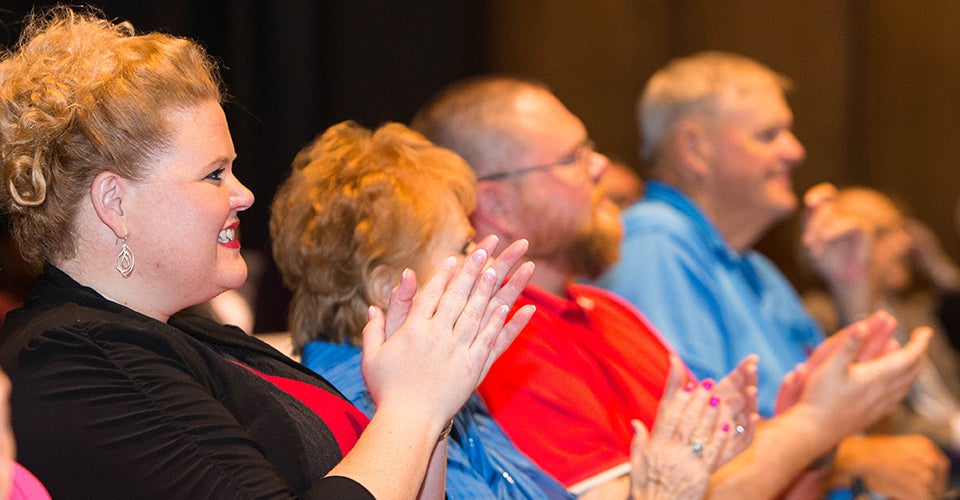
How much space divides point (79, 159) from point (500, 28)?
3.12m

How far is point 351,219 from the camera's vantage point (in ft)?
5.64

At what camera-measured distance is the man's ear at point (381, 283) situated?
5.58 feet

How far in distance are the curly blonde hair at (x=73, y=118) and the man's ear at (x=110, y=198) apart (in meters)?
0.01

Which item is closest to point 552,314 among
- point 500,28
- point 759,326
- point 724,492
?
point 724,492

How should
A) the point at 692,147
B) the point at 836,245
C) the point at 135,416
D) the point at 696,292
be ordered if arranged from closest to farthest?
the point at 135,416
the point at 696,292
the point at 692,147
the point at 836,245

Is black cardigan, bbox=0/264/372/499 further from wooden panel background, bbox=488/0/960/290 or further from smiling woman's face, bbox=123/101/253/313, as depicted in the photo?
wooden panel background, bbox=488/0/960/290

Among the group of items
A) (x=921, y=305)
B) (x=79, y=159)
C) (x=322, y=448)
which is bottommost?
(x=921, y=305)

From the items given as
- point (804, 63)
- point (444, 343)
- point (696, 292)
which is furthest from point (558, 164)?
point (804, 63)

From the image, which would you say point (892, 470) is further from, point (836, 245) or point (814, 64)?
point (814, 64)

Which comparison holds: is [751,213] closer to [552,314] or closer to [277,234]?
[552,314]

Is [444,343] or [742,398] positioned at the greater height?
→ [444,343]

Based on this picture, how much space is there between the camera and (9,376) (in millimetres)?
1182

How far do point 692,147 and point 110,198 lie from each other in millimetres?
2081

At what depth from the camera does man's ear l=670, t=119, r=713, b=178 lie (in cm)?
310
